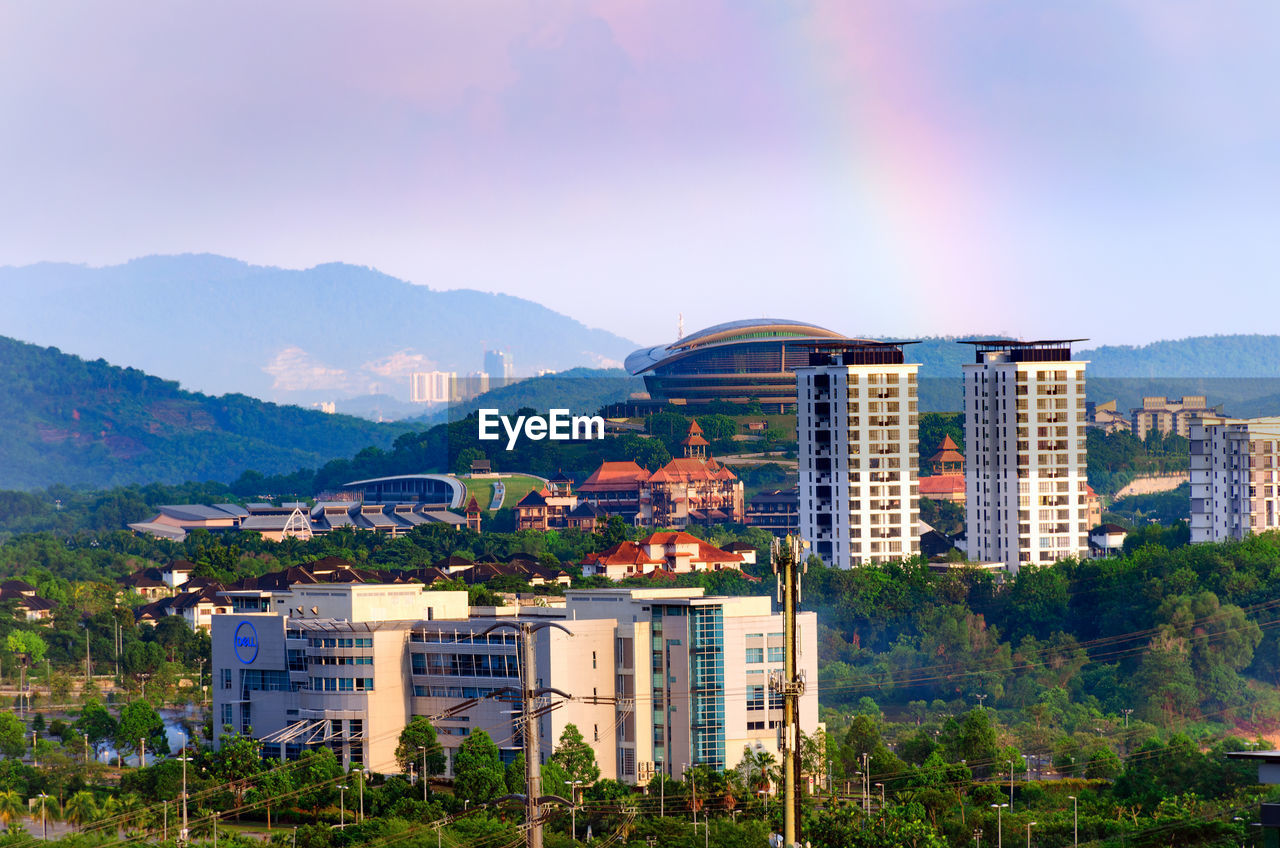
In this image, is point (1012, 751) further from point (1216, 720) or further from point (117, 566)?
point (117, 566)

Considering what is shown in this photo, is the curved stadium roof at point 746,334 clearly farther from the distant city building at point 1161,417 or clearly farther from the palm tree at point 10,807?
the palm tree at point 10,807

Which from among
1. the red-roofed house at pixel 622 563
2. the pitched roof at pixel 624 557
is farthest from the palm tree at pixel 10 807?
the pitched roof at pixel 624 557

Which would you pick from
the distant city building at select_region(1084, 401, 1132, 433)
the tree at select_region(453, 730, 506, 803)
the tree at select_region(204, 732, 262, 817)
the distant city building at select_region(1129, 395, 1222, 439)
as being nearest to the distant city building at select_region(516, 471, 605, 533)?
the distant city building at select_region(1084, 401, 1132, 433)

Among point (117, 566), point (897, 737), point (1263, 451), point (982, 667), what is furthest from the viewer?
point (117, 566)

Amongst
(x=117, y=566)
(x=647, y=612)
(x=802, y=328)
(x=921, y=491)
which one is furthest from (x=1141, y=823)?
(x=802, y=328)

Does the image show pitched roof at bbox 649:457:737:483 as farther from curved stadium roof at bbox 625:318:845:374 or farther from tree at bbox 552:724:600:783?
tree at bbox 552:724:600:783

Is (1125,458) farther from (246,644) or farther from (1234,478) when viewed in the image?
(246,644)
